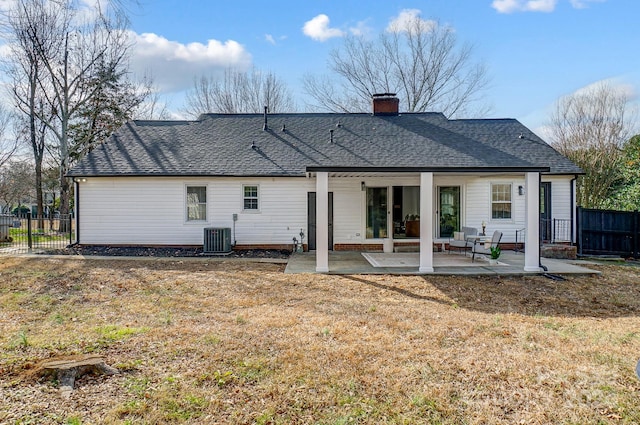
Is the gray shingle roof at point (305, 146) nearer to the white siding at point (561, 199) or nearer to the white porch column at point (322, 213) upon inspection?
the white siding at point (561, 199)

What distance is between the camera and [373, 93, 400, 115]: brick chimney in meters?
17.0

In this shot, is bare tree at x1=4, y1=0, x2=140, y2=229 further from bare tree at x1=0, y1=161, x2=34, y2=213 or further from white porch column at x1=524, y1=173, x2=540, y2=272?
white porch column at x1=524, y1=173, x2=540, y2=272

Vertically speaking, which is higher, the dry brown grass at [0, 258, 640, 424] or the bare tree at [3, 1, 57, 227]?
the bare tree at [3, 1, 57, 227]

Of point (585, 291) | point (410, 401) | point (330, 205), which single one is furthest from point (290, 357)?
point (330, 205)

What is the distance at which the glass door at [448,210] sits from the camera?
45.3 ft

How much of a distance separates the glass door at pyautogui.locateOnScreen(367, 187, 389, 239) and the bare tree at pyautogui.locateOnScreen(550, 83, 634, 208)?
12.2m

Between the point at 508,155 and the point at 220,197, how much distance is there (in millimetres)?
Answer: 10307

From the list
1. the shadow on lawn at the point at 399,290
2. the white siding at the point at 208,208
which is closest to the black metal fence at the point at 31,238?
the white siding at the point at 208,208

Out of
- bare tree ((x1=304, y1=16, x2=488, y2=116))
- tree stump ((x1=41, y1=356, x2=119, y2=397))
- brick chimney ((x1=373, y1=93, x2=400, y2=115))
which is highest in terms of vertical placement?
bare tree ((x1=304, y1=16, x2=488, y2=116))

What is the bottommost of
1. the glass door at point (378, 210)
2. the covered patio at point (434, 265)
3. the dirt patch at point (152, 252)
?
the covered patio at point (434, 265)

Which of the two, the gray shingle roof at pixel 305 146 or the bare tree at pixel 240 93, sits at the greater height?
the bare tree at pixel 240 93

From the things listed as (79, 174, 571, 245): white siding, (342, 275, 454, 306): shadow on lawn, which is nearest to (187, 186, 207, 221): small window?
(79, 174, 571, 245): white siding

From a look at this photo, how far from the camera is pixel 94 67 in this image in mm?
21203

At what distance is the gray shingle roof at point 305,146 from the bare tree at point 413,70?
1049 cm
